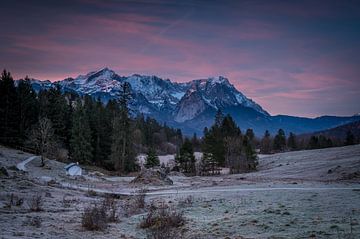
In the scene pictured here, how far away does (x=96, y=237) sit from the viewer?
17750 mm

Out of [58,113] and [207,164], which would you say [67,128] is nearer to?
[58,113]

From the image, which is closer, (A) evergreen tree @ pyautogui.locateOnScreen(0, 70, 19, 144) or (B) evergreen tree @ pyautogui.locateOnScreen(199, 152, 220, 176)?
(A) evergreen tree @ pyautogui.locateOnScreen(0, 70, 19, 144)

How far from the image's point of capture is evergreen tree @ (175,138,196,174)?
9388 centimetres

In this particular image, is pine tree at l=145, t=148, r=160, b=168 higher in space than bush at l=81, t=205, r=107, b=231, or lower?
higher

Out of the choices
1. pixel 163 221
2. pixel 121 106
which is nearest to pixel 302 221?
pixel 163 221

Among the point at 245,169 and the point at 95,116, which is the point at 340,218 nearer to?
the point at 245,169

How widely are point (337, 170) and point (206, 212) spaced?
41.9 metres

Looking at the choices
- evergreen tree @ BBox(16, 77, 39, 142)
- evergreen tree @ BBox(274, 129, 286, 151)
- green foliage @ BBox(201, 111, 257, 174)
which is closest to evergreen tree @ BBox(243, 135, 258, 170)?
green foliage @ BBox(201, 111, 257, 174)

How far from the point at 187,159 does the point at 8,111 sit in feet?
140

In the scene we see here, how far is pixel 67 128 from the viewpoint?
99.1 metres

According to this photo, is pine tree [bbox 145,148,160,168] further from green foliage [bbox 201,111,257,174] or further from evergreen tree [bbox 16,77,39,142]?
evergreen tree [bbox 16,77,39,142]

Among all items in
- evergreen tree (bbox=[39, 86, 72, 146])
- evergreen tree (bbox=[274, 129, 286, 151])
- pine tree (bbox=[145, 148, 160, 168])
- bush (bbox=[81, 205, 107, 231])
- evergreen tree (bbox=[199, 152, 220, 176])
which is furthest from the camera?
evergreen tree (bbox=[274, 129, 286, 151])

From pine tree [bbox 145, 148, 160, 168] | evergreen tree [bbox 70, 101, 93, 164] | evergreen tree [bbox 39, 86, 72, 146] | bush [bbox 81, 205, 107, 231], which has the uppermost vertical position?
evergreen tree [bbox 39, 86, 72, 146]

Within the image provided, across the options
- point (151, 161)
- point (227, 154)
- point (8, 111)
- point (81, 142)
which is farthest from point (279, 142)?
point (8, 111)
